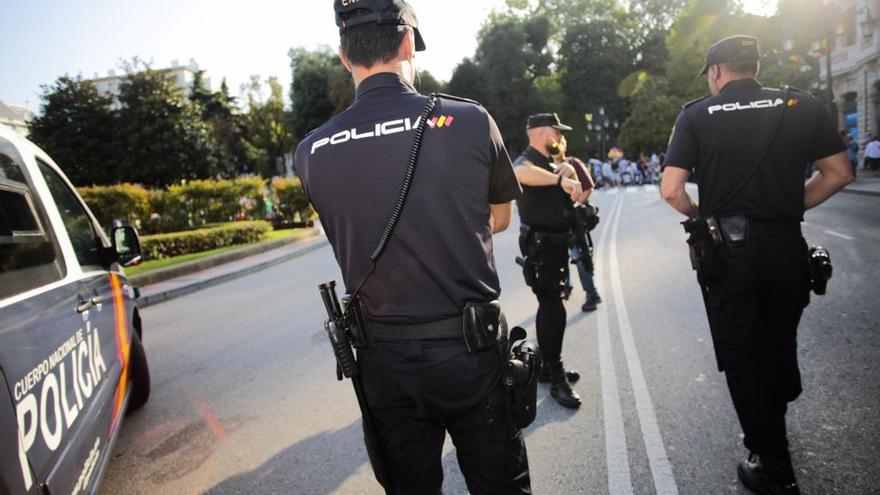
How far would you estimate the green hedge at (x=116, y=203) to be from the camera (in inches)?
567

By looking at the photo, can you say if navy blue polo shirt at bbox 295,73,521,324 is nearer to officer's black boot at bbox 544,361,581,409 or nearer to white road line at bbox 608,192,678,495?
white road line at bbox 608,192,678,495

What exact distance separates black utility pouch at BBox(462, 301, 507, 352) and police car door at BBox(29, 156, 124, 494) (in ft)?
5.38

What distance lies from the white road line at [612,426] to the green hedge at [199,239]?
12283mm

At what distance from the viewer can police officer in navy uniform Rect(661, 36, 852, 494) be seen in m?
2.53

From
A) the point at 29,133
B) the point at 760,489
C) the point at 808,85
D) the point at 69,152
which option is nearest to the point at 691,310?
the point at 760,489

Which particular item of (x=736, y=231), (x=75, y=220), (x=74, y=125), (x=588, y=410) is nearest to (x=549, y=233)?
(x=588, y=410)

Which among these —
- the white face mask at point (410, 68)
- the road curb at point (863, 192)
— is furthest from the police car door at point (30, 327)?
the road curb at point (863, 192)

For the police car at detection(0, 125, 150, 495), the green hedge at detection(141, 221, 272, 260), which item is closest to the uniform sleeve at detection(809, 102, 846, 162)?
the police car at detection(0, 125, 150, 495)

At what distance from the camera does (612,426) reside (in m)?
3.31

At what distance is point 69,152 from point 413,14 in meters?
36.1

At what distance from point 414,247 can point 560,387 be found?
2.44 m

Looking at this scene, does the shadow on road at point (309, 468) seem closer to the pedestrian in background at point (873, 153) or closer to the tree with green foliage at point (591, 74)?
the pedestrian in background at point (873, 153)

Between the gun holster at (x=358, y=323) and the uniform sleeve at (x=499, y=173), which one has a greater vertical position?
the uniform sleeve at (x=499, y=173)

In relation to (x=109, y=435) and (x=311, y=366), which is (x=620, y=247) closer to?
(x=311, y=366)
